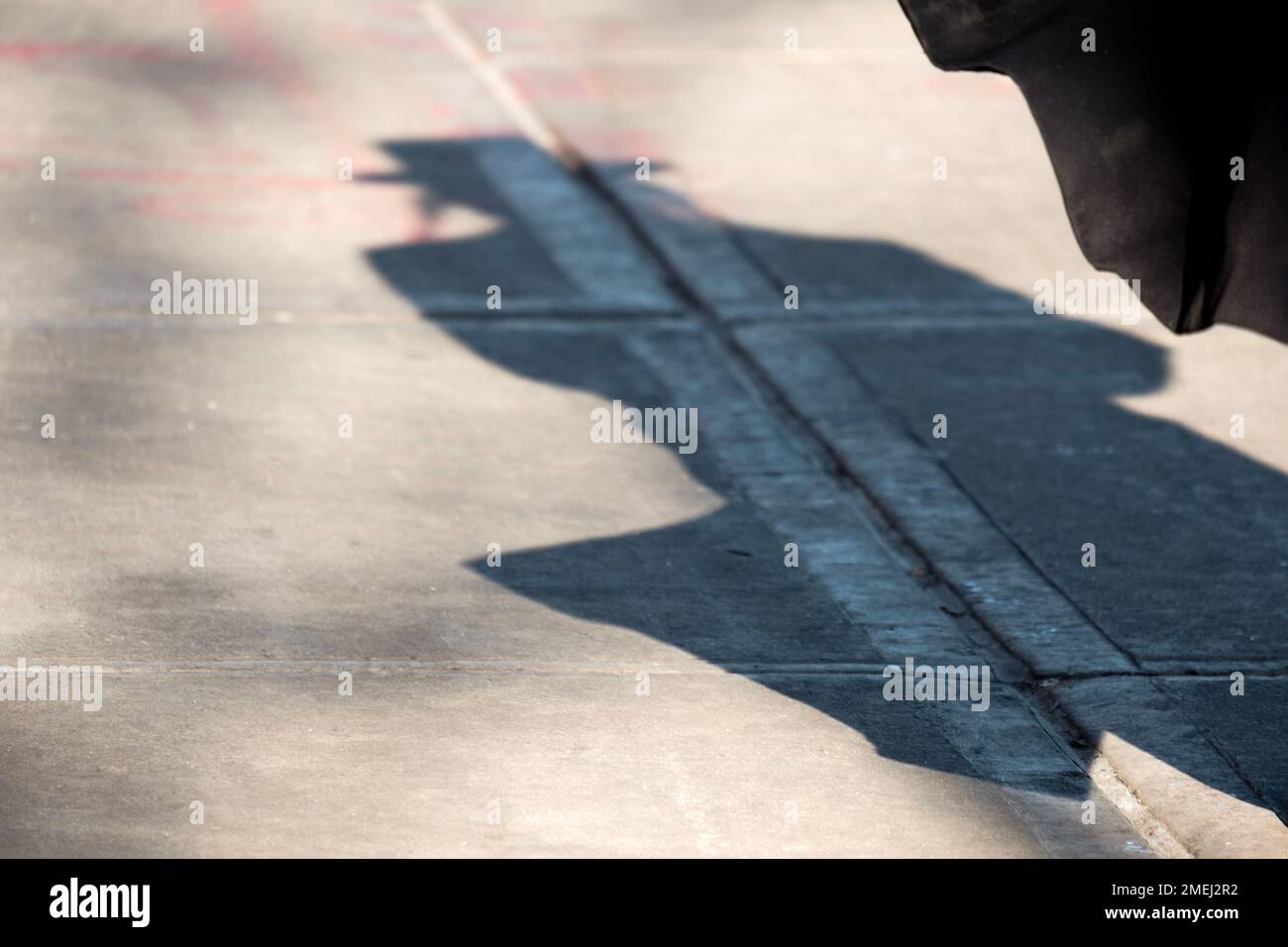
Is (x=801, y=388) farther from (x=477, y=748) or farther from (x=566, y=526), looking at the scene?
(x=477, y=748)

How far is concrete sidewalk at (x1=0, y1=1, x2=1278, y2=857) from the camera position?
409 centimetres

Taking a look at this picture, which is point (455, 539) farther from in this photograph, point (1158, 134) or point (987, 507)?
point (1158, 134)

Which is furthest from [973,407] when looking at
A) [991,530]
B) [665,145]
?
[665,145]

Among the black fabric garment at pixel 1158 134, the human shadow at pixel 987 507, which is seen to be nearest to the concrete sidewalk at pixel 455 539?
the human shadow at pixel 987 507

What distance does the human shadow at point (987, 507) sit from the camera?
4910mm

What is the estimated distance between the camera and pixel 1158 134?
171 inches

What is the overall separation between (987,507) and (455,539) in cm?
171

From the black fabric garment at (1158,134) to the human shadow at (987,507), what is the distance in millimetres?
1056

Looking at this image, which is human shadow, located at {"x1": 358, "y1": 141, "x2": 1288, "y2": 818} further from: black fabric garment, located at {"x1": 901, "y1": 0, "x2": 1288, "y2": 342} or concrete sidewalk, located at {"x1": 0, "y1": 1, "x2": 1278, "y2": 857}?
black fabric garment, located at {"x1": 901, "y1": 0, "x2": 1288, "y2": 342}

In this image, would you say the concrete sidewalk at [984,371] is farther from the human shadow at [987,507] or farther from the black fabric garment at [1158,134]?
the black fabric garment at [1158,134]

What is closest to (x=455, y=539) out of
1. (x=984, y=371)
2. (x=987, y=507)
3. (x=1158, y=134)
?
(x=987, y=507)

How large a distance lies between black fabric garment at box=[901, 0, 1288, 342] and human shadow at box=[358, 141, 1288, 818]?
1056 millimetres

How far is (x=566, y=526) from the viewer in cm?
558

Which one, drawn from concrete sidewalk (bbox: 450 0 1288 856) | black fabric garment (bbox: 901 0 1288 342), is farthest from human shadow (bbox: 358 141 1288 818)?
black fabric garment (bbox: 901 0 1288 342)
